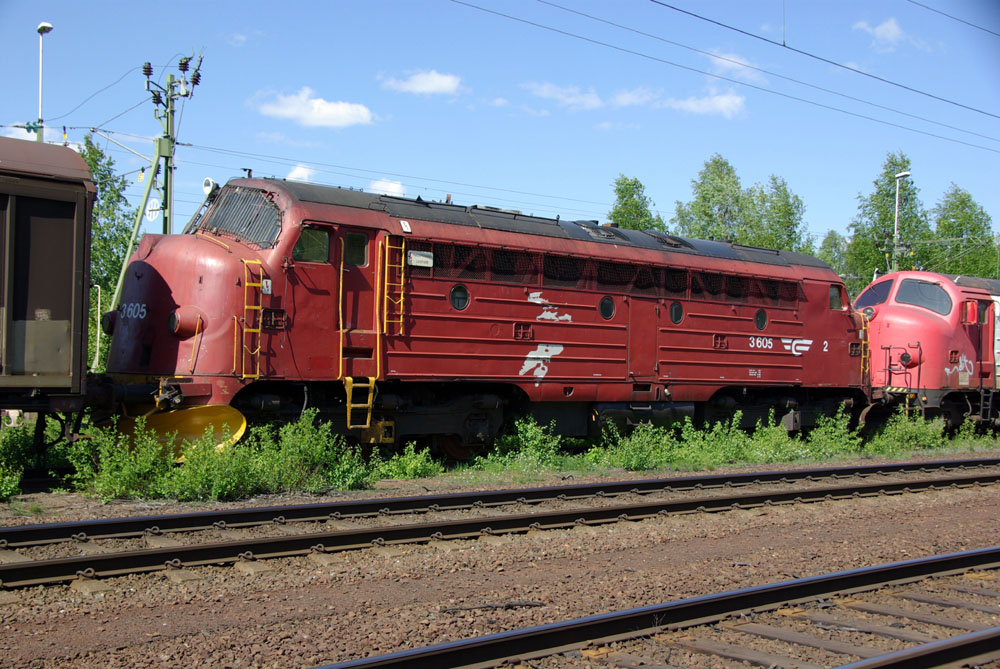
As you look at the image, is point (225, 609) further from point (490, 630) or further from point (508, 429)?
point (508, 429)

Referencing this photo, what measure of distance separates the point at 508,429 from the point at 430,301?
285 centimetres

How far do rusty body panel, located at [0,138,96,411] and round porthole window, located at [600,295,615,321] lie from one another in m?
7.91

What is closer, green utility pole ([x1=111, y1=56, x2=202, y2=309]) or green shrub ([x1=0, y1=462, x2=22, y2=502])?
green shrub ([x1=0, y1=462, x2=22, y2=502])

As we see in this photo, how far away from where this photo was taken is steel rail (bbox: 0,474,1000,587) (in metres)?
6.32

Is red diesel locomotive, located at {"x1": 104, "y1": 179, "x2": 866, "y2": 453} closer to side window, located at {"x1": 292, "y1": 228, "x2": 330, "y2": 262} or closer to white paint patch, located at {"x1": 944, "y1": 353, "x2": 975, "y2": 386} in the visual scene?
side window, located at {"x1": 292, "y1": 228, "x2": 330, "y2": 262}

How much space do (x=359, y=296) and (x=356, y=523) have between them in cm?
392

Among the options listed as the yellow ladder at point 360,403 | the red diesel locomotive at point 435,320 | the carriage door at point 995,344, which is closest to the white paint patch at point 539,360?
the red diesel locomotive at point 435,320

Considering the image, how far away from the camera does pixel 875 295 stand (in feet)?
67.9

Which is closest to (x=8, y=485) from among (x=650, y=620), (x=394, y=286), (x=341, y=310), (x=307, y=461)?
(x=307, y=461)

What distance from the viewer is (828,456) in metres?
16.3

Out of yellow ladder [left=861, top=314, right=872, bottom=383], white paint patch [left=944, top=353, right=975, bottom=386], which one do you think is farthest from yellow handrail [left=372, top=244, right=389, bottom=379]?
white paint patch [left=944, top=353, right=975, bottom=386]

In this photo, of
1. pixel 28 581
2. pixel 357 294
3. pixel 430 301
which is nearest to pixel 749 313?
pixel 430 301

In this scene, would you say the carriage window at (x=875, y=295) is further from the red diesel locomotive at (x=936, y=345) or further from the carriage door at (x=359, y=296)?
the carriage door at (x=359, y=296)

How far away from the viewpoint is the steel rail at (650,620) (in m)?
4.67
